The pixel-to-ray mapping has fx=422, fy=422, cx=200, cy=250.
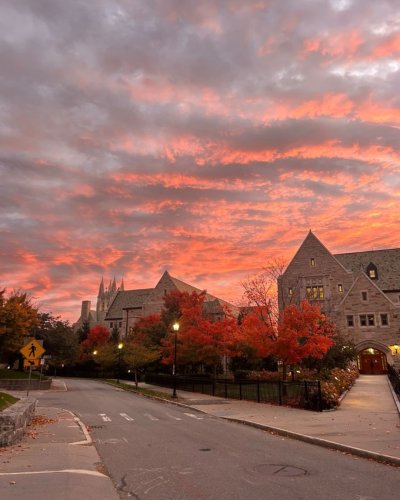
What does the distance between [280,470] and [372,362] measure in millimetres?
46308

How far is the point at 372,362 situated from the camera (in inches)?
1983

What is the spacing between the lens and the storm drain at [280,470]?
8.66 metres

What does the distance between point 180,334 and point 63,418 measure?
71.7 feet

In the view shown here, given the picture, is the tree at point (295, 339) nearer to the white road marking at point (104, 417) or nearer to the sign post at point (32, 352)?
the white road marking at point (104, 417)

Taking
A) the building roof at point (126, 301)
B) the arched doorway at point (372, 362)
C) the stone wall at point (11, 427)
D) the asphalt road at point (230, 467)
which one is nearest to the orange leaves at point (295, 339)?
the asphalt road at point (230, 467)

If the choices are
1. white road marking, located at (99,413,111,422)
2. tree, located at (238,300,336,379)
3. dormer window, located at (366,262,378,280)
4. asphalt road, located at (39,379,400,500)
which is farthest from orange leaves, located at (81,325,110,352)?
asphalt road, located at (39,379,400,500)

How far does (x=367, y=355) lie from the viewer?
50812mm

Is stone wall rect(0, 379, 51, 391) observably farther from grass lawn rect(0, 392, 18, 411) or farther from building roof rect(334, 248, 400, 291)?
building roof rect(334, 248, 400, 291)

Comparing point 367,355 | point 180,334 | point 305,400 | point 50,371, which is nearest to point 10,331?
point 180,334

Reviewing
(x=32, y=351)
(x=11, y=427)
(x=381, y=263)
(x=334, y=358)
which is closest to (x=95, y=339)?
(x=334, y=358)

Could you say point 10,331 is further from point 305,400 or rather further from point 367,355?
point 367,355

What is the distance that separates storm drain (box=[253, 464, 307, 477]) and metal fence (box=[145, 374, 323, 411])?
10777 mm

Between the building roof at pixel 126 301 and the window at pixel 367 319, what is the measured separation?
188ft

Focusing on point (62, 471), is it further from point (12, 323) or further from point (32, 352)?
point (12, 323)
